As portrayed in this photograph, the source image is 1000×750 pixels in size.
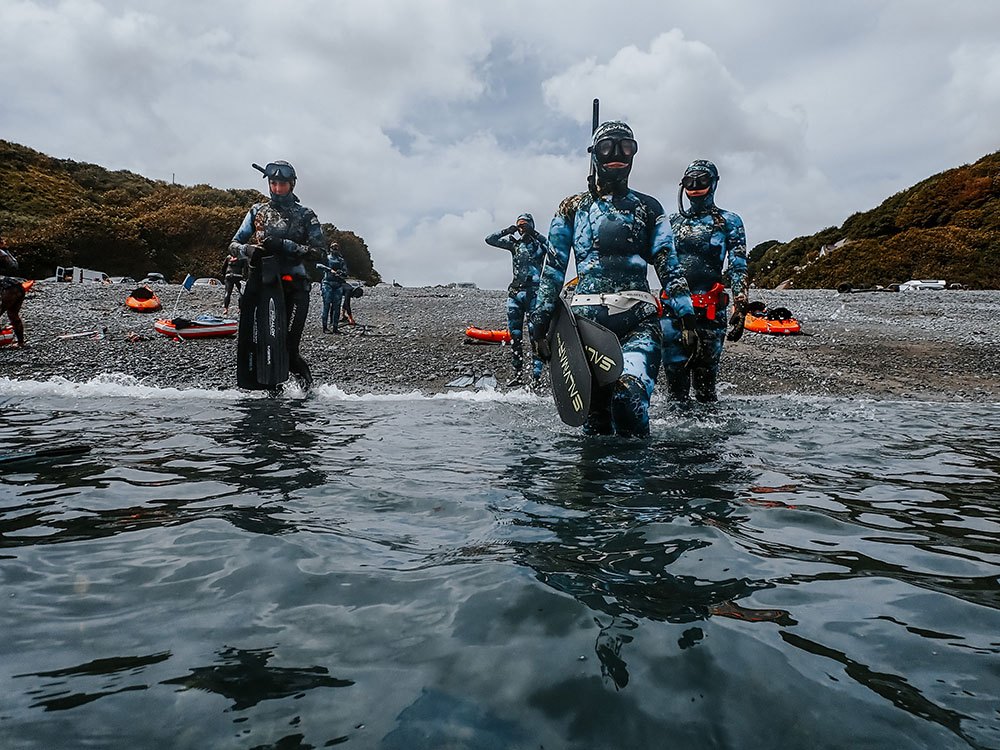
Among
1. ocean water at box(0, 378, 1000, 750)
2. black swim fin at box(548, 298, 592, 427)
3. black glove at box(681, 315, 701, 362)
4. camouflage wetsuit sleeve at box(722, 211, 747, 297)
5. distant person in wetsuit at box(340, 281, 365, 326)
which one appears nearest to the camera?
ocean water at box(0, 378, 1000, 750)

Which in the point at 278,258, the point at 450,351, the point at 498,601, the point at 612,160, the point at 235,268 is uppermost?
the point at 612,160

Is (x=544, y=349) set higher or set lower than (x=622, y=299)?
lower

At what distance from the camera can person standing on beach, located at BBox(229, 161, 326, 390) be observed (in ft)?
29.2

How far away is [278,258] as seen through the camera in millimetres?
A: 8992

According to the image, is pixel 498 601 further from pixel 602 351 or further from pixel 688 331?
pixel 688 331

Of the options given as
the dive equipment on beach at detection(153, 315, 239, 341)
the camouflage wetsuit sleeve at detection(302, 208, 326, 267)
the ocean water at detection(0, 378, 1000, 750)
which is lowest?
the ocean water at detection(0, 378, 1000, 750)

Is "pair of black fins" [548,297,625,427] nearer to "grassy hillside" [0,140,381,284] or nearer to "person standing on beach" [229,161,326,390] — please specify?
"person standing on beach" [229,161,326,390]

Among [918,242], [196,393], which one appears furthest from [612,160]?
[918,242]

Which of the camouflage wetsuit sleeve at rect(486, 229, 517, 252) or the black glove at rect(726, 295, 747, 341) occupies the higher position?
the camouflage wetsuit sleeve at rect(486, 229, 517, 252)

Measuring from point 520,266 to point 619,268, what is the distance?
226 inches

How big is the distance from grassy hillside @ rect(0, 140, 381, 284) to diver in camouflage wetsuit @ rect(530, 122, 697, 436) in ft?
125

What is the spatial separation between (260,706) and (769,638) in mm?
1643

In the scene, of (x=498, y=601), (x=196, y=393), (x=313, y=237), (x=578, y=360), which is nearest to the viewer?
(x=498, y=601)

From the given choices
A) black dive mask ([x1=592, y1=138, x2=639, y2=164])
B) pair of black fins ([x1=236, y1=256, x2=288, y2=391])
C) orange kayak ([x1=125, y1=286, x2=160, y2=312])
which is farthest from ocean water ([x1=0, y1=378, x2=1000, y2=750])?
orange kayak ([x1=125, y1=286, x2=160, y2=312])
